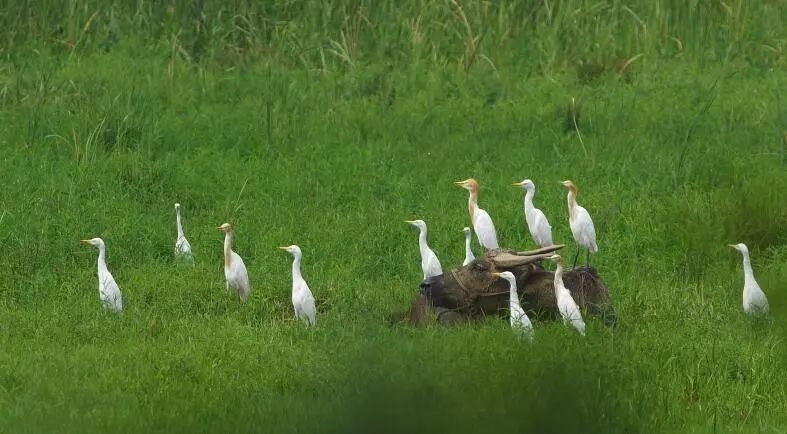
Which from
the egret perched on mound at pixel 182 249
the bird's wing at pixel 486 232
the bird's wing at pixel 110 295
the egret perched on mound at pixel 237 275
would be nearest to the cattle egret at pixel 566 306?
the bird's wing at pixel 486 232

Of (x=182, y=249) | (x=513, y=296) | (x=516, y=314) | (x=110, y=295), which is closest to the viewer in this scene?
(x=516, y=314)

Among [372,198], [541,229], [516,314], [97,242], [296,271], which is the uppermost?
[516,314]

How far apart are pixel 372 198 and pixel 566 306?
3.09 m

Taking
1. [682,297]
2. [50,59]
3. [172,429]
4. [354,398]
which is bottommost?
[50,59]

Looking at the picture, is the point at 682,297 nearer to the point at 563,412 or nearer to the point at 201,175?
the point at 201,175

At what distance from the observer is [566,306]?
643cm

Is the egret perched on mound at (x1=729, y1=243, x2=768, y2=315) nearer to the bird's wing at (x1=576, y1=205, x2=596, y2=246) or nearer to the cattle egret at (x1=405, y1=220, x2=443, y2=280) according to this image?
the bird's wing at (x1=576, y1=205, x2=596, y2=246)

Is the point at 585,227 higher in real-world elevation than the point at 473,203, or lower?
higher

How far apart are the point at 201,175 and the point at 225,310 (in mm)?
2556

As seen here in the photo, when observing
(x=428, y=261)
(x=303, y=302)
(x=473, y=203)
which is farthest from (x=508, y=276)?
(x=473, y=203)

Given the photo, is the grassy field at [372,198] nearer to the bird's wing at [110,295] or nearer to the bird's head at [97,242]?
the bird's wing at [110,295]

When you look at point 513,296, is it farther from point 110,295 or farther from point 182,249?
point 182,249

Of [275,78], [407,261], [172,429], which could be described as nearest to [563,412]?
[172,429]

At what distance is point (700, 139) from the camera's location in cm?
1017
